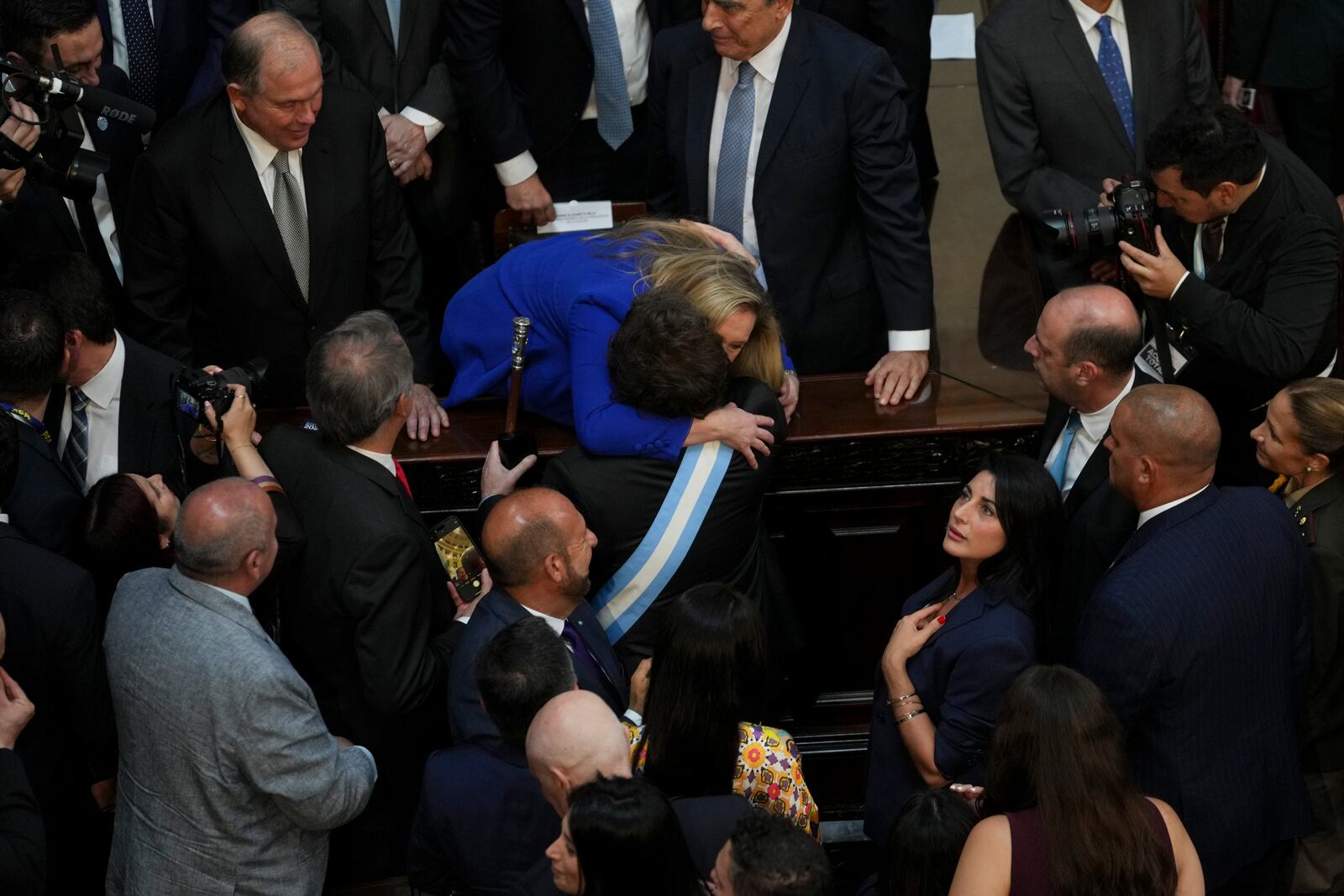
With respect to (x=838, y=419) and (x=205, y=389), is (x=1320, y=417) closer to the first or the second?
(x=838, y=419)

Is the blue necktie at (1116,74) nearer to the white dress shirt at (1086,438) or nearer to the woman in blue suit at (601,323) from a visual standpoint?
the white dress shirt at (1086,438)

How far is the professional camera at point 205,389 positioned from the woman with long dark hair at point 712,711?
3.60 ft

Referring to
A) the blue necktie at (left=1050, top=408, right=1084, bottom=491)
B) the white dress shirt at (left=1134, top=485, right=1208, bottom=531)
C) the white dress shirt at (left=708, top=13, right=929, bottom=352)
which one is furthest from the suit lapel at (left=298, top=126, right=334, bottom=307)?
the white dress shirt at (left=1134, top=485, right=1208, bottom=531)

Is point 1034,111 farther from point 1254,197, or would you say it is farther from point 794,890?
point 794,890

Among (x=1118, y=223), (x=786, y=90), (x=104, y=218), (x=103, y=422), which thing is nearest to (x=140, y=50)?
(x=104, y=218)

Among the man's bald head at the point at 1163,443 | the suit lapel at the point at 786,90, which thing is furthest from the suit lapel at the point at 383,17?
the man's bald head at the point at 1163,443

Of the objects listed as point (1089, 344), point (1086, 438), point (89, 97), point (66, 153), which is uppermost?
point (89, 97)

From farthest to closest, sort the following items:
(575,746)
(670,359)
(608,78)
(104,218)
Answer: (608,78) → (104,218) → (670,359) → (575,746)

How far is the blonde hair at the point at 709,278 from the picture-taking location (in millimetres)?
3146

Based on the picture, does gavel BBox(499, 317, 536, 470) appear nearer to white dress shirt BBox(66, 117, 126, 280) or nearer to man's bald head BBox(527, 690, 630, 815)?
man's bald head BBox(527, 690, 630, 815)

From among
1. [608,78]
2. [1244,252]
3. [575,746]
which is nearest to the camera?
[575,746]

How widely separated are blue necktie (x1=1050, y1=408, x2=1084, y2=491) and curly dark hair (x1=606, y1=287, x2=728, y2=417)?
80 centimetres

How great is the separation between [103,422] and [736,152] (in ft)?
5.47

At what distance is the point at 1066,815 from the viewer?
7.79ft
